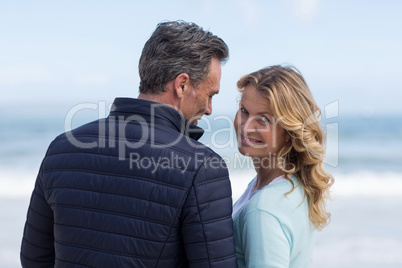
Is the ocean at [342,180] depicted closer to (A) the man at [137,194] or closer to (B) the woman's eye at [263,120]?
(B) the woman's eye at [263,120]

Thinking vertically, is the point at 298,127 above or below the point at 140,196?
above

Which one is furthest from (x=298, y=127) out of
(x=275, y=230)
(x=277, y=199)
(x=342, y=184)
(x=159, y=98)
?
(x=342, y=184)

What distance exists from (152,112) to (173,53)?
319 millimetres

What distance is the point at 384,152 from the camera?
16.6 metres

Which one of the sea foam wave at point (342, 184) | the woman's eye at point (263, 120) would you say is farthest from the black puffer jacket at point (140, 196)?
the sea foam wave at point (342, 184)

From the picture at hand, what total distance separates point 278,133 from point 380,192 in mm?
9809

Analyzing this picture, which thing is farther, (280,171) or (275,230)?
(280,171)

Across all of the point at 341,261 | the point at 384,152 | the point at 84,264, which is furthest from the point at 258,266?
the point at 384,152

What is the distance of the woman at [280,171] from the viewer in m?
Answer: 1.82

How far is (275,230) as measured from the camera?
1811 mm

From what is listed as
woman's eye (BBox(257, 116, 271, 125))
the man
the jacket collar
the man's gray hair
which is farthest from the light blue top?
the man's gray hair

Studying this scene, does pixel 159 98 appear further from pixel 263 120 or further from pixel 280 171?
pixel 280 171

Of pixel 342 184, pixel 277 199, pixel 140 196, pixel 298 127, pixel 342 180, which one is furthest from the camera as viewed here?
pixel 342 180

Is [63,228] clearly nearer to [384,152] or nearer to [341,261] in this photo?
[341,261]
